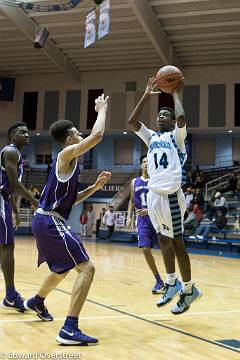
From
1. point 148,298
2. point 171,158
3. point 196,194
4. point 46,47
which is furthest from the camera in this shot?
point 46,47

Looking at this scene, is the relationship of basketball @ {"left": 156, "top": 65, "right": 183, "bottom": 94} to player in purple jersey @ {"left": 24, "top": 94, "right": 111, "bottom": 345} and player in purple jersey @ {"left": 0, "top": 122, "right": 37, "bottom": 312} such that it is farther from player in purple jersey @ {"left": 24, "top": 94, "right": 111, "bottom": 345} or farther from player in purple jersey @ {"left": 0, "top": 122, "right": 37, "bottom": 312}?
player in purple jersey @ {"left": 0, "top": 122, "right": 37, "bottom": 312}

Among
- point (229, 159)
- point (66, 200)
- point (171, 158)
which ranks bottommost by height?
point (66, 200)

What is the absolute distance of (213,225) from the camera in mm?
16359

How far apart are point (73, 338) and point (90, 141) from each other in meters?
1.41

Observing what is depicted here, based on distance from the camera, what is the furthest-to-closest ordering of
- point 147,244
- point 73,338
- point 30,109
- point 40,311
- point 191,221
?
point 30,109
point 191,221
point 147,244
point 40,311
point 73,338

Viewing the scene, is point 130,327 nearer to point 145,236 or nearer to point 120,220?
point 145,236

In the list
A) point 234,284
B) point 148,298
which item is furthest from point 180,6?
point 148,298

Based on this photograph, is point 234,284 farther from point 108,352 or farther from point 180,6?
point 180,6

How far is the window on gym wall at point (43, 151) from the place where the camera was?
3161 cm

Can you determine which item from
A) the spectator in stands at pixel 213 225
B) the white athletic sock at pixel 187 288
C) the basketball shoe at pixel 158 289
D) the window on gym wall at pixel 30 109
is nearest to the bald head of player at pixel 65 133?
the white athletic sock at pixel 187 288

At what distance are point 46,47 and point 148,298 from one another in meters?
20.7

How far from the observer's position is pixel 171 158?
14.7 feet

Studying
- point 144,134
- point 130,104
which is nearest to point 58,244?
point 144,134

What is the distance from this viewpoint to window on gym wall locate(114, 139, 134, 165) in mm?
30406
